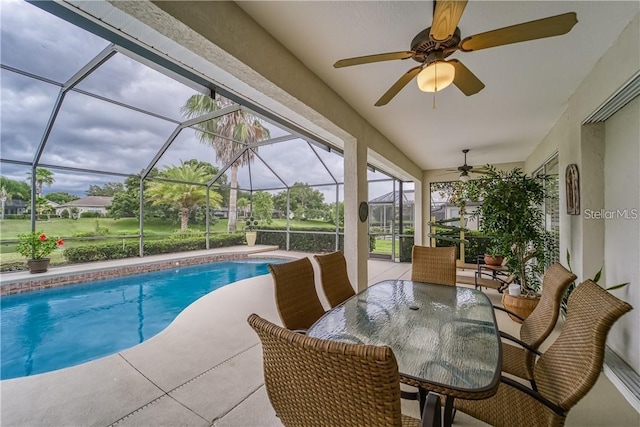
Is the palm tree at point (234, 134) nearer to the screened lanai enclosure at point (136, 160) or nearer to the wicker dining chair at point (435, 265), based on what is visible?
the screened lanai enclosure at point (136, 160)

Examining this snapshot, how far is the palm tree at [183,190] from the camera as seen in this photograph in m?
8.59

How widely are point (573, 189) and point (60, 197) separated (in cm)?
1003

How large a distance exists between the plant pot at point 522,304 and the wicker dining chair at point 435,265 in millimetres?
1071

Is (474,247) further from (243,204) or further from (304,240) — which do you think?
(243,204)

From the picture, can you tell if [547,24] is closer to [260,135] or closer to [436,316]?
[436,316]

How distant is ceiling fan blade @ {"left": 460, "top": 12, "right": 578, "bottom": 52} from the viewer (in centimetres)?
128

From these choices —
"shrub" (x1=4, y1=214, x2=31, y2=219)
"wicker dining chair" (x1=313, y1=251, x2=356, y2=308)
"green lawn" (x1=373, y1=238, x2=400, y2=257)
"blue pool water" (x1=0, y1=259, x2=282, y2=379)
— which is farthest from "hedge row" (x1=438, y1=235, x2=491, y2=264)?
"shrub" (x1=4, y1=214, x2=31, y2=219)

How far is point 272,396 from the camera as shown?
1027 millimetres

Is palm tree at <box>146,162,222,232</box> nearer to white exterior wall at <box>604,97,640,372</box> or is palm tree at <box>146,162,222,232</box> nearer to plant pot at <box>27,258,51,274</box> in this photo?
plant pot at <box>27,258,51,274</box>

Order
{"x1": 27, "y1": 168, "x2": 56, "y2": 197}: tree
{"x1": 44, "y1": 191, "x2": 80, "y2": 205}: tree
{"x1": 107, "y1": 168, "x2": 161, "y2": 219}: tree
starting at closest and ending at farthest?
{"x1": 27, "y1": 168, "x2": 56, "y2": 197}: tree
{"x1": 44, "y1": 191, "x2": 80, "y2": 205}: tree
{"x1": 107, "y1": 168, "x2": 161, "y2": 219}: tree

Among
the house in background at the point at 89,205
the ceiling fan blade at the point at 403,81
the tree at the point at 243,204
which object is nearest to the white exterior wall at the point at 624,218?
the ceiling fan blade at the point at 403,81

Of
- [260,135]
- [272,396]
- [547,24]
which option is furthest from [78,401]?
[260,135]

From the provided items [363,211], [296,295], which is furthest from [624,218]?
[296,295]

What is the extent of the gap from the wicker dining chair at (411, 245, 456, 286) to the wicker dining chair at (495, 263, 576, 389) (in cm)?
101
